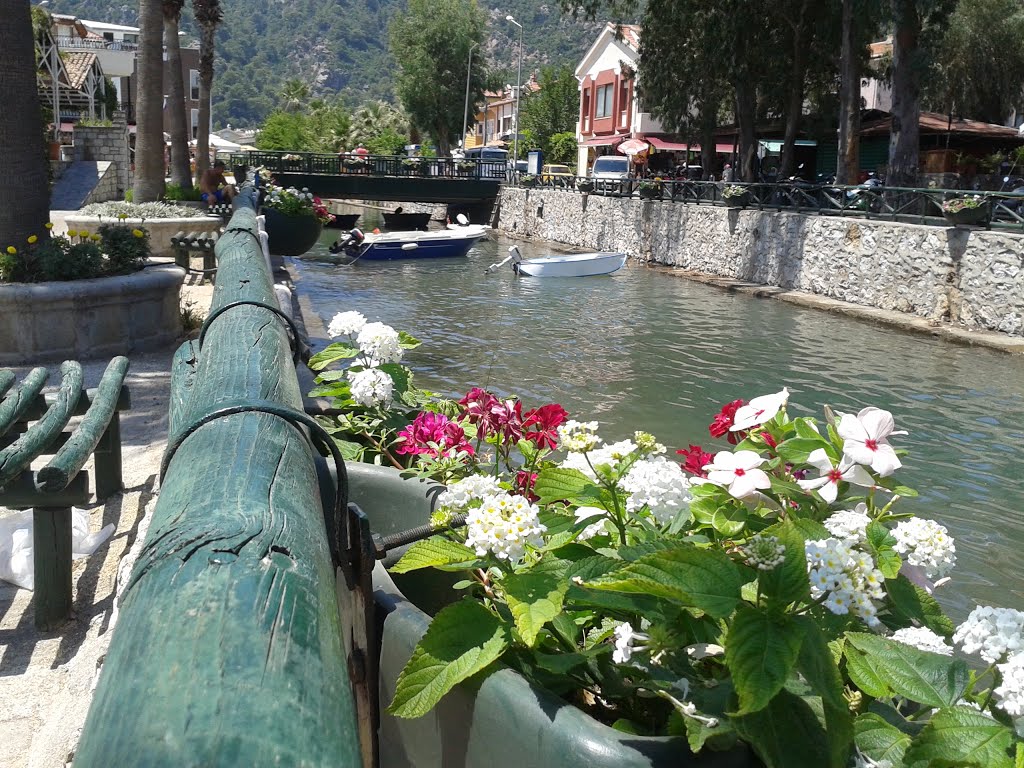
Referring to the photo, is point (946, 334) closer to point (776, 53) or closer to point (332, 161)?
point (776, 53)

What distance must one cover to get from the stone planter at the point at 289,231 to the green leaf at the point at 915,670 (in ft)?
40.2

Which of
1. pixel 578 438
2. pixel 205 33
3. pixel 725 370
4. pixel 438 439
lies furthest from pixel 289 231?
pixel 205 33

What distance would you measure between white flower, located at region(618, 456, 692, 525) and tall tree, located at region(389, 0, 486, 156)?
218 ft

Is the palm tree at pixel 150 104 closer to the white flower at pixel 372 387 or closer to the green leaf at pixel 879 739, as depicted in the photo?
the white flower at pixel 372 387

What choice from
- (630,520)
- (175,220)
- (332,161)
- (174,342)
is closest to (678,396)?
(174,342)

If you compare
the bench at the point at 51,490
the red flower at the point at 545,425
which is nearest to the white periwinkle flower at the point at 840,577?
the red flower at the point at 545,425

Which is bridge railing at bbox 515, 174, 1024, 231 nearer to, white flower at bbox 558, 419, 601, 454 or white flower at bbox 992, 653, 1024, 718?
white flower at bbox 558, 419, 601, 454

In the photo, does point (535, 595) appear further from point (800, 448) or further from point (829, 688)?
point (800, 448)

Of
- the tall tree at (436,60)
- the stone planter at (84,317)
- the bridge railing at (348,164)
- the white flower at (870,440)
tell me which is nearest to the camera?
the white flower at (870,440)

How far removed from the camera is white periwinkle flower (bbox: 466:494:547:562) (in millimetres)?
1933

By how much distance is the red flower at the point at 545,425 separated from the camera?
2920 mm

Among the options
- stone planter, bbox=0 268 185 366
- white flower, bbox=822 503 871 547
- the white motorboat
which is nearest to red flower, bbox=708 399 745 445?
white flower, bbox=822 503 871 547

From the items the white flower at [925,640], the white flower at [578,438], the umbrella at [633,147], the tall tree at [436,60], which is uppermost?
the tall tree at [436,60]

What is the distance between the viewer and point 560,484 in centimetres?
229
